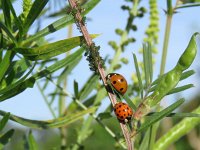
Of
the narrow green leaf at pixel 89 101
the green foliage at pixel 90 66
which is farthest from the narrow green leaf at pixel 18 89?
the narrow green leaf at pixel 89 101

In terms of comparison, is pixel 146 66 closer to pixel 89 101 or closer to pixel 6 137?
pixel 6 137

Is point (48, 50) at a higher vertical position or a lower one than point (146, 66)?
Result: higher

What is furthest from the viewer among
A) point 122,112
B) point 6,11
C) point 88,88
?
point 88,88

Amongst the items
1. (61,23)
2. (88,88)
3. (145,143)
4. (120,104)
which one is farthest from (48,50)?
(88,88)

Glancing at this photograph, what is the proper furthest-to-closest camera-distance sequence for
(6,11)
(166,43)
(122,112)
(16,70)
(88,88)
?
(88,88) → (166,43) → (16,70) → (6,11) → (122,112)

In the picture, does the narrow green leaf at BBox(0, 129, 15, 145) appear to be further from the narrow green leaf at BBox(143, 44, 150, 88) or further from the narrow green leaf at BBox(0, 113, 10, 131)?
the narrow green leaf at BBox(143, 44, 150, 88)

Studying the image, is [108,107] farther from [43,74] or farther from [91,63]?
[91,63]

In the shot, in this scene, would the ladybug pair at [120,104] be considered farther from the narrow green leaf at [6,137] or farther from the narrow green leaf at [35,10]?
the narrow green leaf at [6,137]

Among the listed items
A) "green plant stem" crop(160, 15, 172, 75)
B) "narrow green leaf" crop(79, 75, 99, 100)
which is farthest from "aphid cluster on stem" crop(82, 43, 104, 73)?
"narrow green leaf" crop(79, 75, 99, 100)

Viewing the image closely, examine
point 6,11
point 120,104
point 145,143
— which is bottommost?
point 145,143
